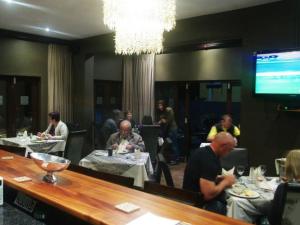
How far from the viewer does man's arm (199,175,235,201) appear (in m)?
2.82

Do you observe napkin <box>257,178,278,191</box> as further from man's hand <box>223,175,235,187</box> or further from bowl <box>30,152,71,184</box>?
bowl <box>30,152,71,184</box>

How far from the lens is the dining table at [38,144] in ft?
18.2

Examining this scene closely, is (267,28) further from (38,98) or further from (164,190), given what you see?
(38,98)

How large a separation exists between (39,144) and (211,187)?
3748 mm

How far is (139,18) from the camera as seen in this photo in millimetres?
3352

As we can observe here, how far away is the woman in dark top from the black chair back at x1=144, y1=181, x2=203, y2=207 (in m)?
0.83

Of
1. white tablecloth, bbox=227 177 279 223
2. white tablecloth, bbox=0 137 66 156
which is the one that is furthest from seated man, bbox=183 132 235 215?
white tablecloth, bbox=0 137 66 156

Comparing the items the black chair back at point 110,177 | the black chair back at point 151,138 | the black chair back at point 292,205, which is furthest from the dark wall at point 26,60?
the black chair back at point 292,205

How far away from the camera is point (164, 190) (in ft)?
7.02

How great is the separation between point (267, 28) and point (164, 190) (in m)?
3.39

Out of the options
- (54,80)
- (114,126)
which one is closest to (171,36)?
(114,126)

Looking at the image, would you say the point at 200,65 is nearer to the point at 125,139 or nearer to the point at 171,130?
the point at 171,130

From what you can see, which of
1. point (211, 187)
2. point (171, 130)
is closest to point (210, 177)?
point (211, 187)

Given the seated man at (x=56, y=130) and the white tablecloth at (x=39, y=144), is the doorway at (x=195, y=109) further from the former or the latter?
the white tablecloth at (x=39, y=144)
